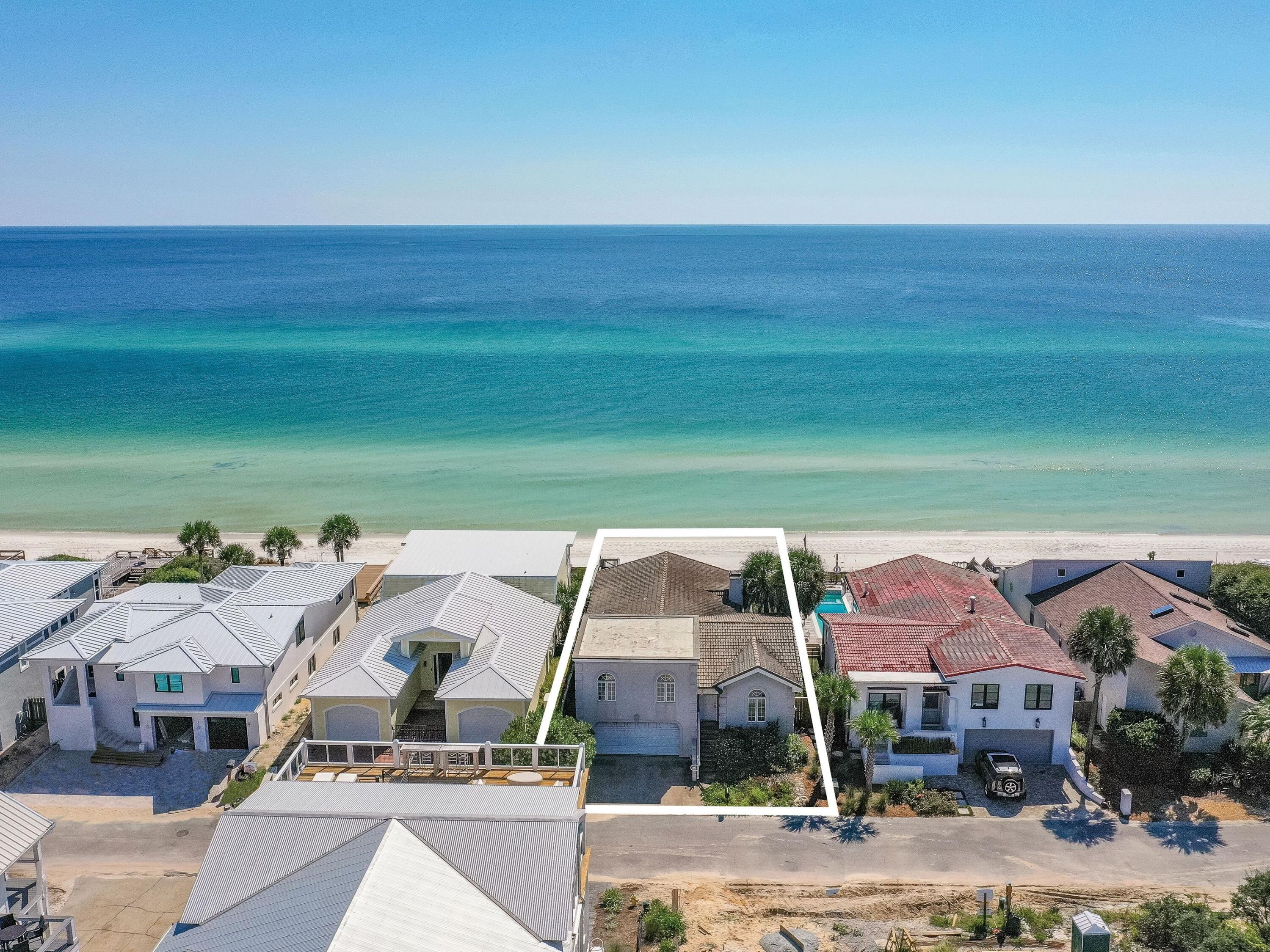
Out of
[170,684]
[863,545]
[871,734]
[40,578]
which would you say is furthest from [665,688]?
[863,545]

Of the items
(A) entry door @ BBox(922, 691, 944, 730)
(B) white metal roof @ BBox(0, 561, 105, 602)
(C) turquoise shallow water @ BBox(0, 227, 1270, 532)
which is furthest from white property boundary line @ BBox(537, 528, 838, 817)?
(C) turquoise shallow water @ BBox(0, 227, 1270, 532)

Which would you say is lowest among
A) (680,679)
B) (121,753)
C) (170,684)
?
A: (121,753)

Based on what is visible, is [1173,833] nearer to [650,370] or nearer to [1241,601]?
[1241,601]

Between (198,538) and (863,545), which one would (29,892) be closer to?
(198,538)

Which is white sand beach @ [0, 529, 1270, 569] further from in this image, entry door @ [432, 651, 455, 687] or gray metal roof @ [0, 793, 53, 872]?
gray metal roof @ [0, 793, 53, 872]

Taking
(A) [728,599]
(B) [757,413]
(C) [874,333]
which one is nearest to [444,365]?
(B) [757,413]

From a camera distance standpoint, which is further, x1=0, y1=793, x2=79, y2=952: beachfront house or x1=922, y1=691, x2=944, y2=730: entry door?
x1=922, y1=691, x2=944, y2=730: entry door

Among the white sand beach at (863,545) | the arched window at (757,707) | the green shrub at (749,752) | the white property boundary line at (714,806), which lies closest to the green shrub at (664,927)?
the white property boundary line at (714,806)
